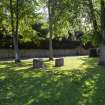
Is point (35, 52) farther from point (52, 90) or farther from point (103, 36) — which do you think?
point (52, 90)

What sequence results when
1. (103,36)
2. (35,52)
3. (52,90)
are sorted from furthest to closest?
(35,52)
(103,36)
(52,90)

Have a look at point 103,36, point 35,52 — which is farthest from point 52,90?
point 35,52

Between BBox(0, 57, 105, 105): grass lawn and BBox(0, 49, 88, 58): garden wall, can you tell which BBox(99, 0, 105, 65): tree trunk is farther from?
BBox(0, 49, 88, 58): garden wall

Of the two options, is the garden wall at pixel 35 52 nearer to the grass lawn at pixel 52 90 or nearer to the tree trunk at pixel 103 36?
the tree trunk at pixel 103 36

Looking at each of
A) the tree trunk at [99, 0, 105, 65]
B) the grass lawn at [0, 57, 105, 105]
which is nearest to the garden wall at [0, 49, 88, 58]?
the tree trunk at [99, 0, 105, 65]

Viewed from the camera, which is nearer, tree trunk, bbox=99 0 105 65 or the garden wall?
tree trunk, bbox=99 0 105 65

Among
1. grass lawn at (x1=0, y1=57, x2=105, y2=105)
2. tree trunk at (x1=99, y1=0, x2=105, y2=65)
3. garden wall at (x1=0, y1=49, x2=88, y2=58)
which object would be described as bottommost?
grass lawn at (x1=0, y1=57, x2=105, y2=105)

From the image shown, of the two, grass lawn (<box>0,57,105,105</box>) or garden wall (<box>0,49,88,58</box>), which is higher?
garden wall (<box>0,49,88,58</box>)

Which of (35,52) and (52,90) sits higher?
(35,52)

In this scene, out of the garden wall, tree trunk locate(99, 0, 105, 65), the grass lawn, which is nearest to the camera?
the grass lawn

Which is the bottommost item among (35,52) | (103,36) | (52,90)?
(52,90)

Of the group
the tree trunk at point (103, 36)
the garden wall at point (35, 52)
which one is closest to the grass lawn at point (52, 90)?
the tree trunk at point (103, 36)

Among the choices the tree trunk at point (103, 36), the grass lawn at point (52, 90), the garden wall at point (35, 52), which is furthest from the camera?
the garden wall at point (35, 52)

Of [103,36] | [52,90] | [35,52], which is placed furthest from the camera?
[35,52]
